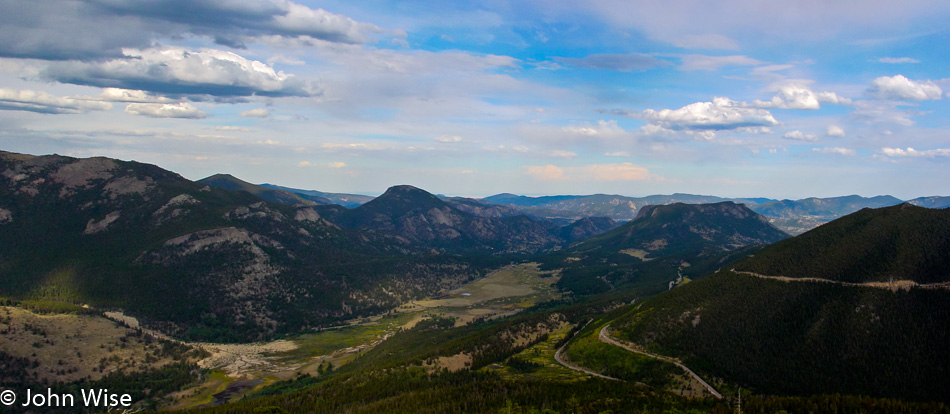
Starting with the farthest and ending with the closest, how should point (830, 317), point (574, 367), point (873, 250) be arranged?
point (574, 367) → point (873, 250) → point (830, 317)

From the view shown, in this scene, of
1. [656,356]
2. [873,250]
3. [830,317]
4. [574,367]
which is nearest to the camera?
[830,317]

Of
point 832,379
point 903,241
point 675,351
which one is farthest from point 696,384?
point 903,241

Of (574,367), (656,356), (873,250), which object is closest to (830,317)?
(873,250)

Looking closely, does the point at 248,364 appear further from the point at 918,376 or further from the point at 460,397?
the point at 918,376

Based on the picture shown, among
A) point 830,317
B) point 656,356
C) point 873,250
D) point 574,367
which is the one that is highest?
point 873,250

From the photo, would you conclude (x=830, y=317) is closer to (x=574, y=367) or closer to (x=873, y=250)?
(x=873, y=250)

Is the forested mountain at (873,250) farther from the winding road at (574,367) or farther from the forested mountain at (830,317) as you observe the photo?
the winding road at (574,367)

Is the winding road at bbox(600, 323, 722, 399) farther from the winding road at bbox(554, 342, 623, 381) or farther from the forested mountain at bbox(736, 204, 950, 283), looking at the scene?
the forested mountain at bbox(736, 204, 950, 283)

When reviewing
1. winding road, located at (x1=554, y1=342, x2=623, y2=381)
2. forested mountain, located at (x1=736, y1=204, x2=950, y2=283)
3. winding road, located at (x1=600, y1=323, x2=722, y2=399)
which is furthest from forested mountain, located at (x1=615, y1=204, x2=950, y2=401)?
winding road, located at (x1=554, y1=342, x2=623, y2=381)

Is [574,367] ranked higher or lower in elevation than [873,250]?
lower
